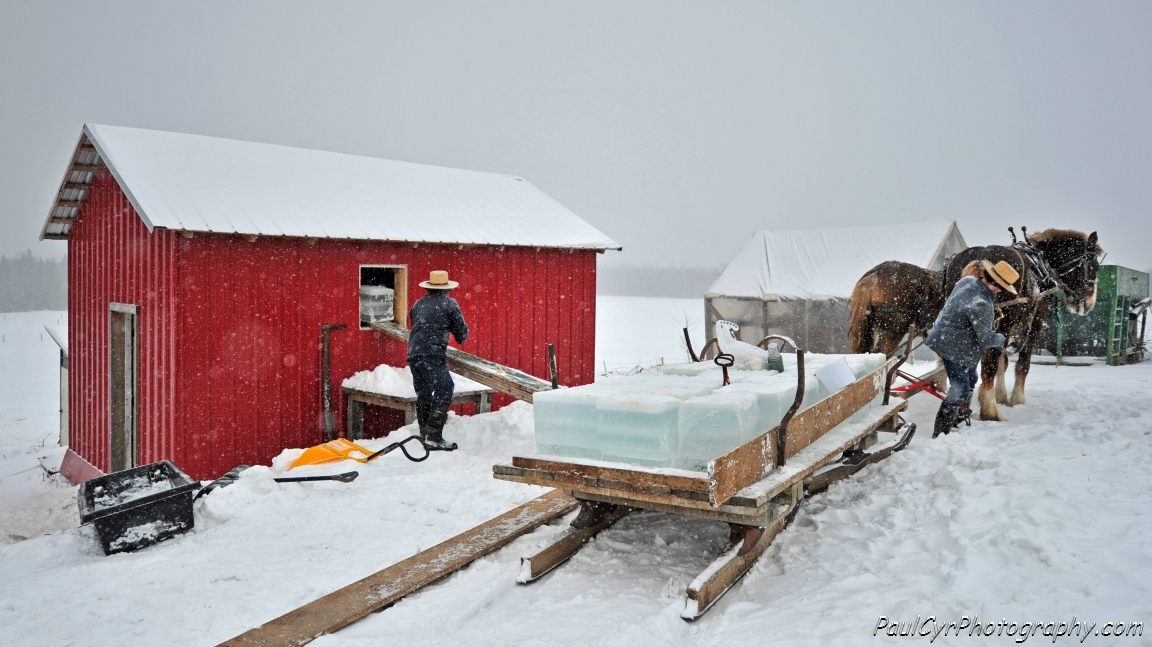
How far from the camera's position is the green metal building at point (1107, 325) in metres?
15.0

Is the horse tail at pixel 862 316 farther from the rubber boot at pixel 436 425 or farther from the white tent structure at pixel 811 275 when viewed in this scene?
the white tent structure at pixel 811 275

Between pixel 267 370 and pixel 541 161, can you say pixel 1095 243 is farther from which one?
pixel 541 161

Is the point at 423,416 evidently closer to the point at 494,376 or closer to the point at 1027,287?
the point at 494,376

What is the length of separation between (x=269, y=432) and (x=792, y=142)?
125258 millimetres

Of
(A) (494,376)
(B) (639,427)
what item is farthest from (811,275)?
(B) (639,427)

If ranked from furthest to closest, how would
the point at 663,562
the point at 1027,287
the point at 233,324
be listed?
the point at 233,324 → the point at 1027,287 → the point at 663,562

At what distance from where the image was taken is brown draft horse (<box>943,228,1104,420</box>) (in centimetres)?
816

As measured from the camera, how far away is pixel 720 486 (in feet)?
11.7

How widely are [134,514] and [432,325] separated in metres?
3.51

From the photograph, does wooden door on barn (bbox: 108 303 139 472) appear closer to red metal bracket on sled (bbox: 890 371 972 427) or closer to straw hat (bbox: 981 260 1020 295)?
red metal bracket on sled (bbox: 890 371 972 427)

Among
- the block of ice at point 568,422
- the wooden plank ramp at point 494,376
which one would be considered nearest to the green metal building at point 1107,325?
the wooden plank ramp at point 494,376

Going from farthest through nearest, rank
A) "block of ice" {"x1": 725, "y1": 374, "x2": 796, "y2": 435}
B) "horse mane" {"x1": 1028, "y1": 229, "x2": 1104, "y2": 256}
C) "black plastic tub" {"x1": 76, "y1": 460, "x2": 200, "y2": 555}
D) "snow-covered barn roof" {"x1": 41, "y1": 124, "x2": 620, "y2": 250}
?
"horse mane" {"x1": 1028, "y1": 229, "x2": 1104, "y2": 256} → "snow-covered barn roof" {"x1": 41, "y1": 124, "x2": 620, "y2": 250} → "black plastic tub" {"x1": 76, "y1": 460, "x2": 200, "y2": 555} → "block of ice" {"x1": 725, "y1": 374, "x2": 796, "y2": 435}

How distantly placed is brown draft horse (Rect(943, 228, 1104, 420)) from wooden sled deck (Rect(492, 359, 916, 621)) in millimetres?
3755

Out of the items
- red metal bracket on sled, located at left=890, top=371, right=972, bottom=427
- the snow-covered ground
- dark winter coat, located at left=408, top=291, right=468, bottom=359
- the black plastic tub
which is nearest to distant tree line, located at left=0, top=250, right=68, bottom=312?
dark winter coat, located at left=408, top=291, right=468, bottom=359
